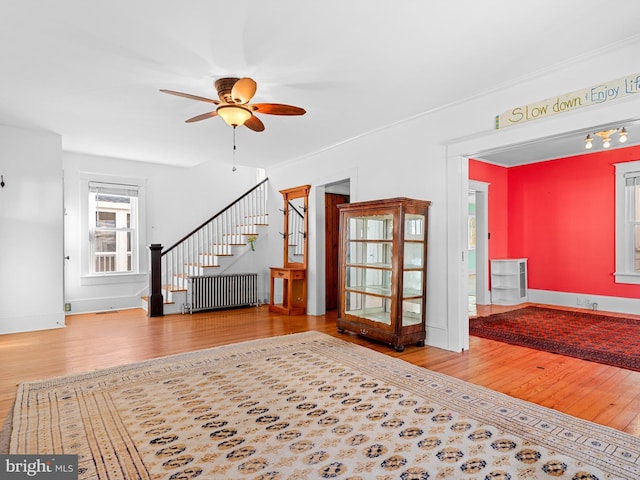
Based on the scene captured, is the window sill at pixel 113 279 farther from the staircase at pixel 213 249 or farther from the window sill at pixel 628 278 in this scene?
the window sill at pixel 628 278

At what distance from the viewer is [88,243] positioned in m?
6.69

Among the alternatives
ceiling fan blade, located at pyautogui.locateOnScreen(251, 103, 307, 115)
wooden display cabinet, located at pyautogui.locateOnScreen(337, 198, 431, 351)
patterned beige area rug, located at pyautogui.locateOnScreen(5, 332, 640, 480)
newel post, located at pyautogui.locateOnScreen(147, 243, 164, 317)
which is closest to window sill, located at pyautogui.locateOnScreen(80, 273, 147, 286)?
newel post, located at pyautogui.locateOnScreen(147, 243, 164, 317)

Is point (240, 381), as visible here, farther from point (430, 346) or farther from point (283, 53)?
point (283, 53)

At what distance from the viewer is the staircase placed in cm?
659

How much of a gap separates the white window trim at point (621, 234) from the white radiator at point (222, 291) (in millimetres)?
6418

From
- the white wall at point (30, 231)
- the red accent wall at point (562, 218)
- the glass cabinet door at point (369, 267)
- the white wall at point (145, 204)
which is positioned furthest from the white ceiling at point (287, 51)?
the red accent wall at point (562, 218)

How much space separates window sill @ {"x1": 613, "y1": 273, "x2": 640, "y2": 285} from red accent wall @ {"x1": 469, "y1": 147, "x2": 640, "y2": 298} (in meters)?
0.07

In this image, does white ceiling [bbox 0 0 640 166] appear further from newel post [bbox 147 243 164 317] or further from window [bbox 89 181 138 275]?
newel post [bbox 147 243 164 317]

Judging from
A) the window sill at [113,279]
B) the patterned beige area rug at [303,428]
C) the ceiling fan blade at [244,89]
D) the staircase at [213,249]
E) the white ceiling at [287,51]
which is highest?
the white ceiling at [287,51]

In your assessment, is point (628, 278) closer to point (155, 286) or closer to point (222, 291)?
point (222, 291)

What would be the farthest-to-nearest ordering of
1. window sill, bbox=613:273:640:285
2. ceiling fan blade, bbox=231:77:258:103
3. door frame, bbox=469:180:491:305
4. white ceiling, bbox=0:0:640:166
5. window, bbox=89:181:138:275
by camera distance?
door frame, bbox=469:180:491:305 → window, bbox=89:181:138:275 → window sill, bbox=613:273:640:285 → ceiling fan blade, bbox=231:77:258:103 → white ceiling, bbox=0:0:640:166

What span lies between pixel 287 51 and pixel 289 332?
3475 mm

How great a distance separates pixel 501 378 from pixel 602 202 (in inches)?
197

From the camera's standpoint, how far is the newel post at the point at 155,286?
622 centimetres
